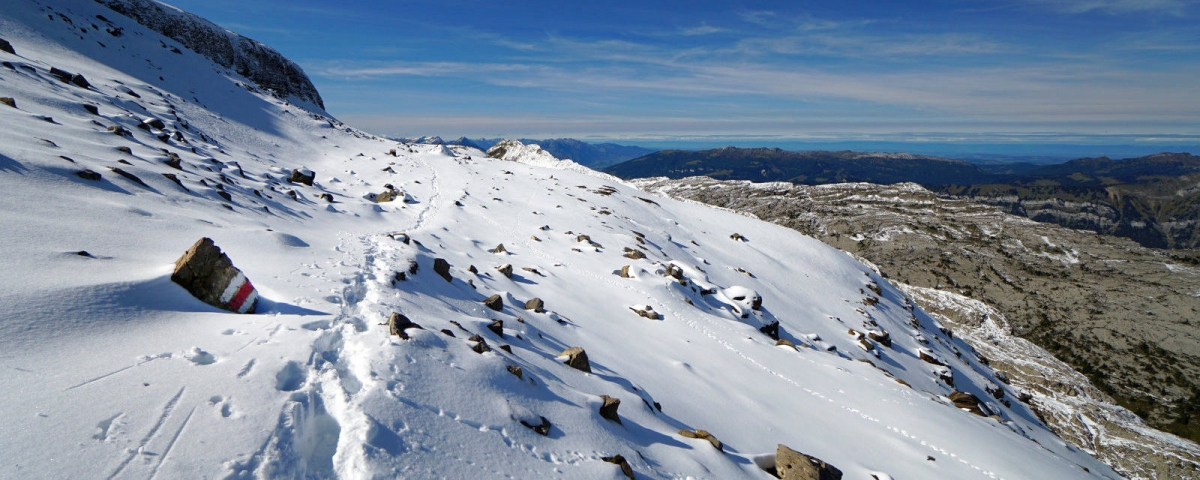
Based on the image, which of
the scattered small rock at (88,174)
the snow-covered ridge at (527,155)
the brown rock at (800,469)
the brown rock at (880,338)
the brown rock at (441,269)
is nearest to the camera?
the brown rock at (800,469)

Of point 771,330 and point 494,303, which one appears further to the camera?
point 771,330

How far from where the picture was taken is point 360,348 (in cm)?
838

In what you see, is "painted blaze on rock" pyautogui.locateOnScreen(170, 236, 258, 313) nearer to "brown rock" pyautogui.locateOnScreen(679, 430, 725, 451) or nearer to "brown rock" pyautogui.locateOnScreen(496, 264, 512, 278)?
"brown rock" pyautogui.locateOnScreen(679, 430, 725, 451)

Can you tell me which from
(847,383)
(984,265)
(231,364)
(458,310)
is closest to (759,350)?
(847,383)

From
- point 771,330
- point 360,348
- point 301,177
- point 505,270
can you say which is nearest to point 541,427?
point 360,348

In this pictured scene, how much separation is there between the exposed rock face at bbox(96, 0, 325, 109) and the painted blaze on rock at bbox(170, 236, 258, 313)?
88.3m

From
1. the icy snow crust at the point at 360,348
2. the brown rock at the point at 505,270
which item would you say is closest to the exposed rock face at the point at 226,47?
the icy snow crust at the point at 360,348

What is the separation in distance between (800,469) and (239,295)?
13.1 meters

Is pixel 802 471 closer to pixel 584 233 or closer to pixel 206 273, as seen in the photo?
pixel 206 273

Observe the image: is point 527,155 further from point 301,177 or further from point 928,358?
point 928,358

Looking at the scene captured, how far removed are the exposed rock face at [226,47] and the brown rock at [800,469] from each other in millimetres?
97807

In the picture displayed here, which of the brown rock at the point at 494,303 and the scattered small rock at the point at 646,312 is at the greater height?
the brown rock at the point at 494,303

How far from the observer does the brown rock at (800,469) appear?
10391mm

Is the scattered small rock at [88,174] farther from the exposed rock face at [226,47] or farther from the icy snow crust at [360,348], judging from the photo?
the exposed rock face at [226,47]
